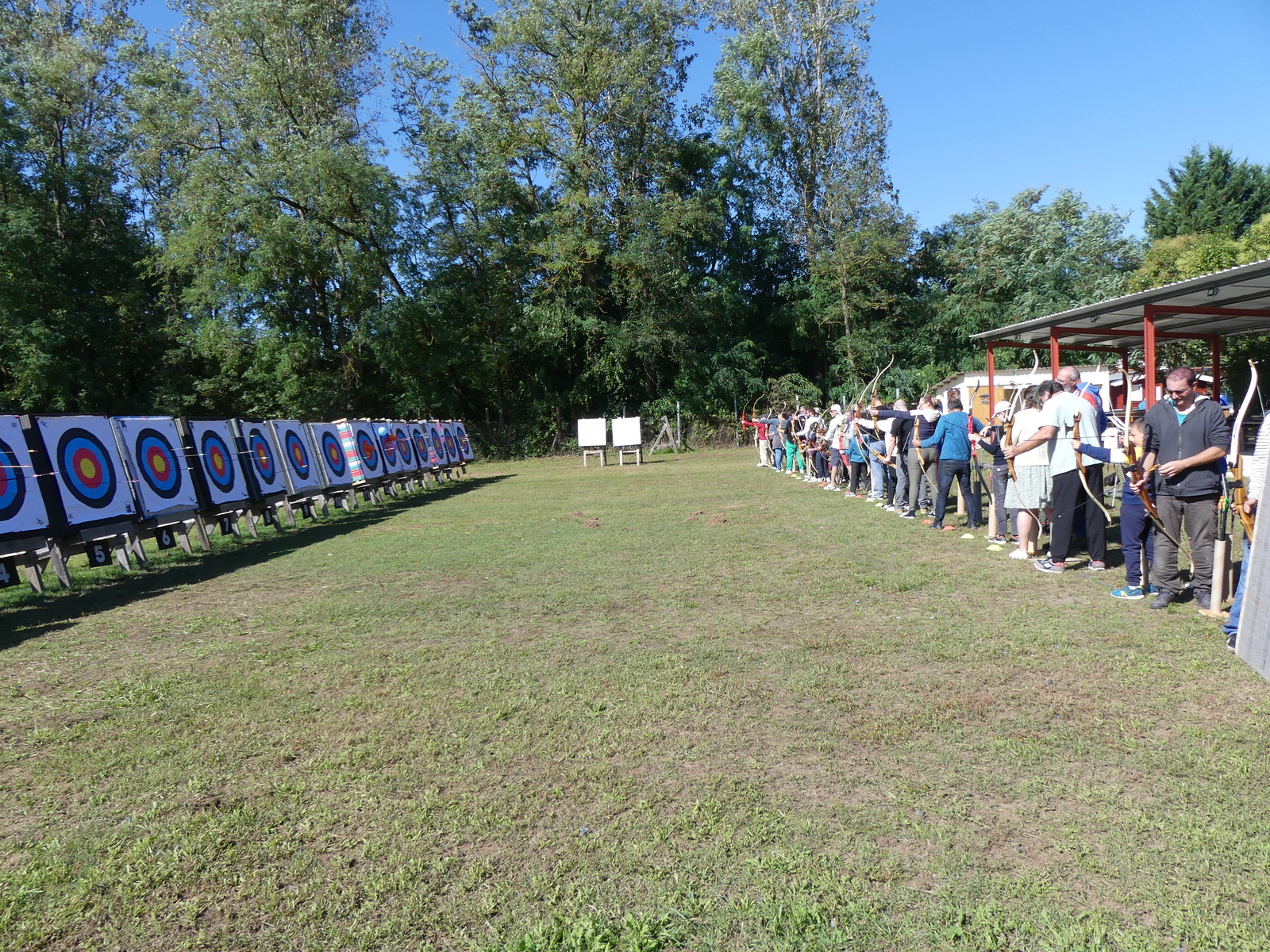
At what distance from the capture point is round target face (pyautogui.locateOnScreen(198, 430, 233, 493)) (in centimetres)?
1141

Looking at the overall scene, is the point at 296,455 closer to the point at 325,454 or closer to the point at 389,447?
the point at 325,454

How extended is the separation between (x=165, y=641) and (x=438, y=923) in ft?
15.4

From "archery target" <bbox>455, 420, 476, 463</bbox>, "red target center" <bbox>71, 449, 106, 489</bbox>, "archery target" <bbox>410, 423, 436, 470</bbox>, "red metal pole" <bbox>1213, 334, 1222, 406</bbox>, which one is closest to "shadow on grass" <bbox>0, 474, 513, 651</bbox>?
"red target center" <bbox>71, 449, 106, 489</bbox>

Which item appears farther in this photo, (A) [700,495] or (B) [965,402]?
(B) [965,402]

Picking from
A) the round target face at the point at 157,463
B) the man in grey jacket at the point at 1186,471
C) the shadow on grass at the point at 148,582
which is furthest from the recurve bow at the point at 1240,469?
the round target face at the point at 157,463

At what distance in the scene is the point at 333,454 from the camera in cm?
1602

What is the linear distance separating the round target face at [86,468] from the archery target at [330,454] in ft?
18.5

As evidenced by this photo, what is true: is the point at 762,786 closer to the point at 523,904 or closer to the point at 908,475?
the point at 523,904

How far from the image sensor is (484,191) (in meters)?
34.5

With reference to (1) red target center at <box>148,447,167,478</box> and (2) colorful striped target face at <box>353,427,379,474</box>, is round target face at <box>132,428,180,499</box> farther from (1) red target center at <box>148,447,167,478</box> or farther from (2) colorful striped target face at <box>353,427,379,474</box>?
(2) colorful striped target face at <box>353,427,379,474</box>

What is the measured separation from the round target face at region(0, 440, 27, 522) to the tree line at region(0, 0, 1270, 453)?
24.0 meters

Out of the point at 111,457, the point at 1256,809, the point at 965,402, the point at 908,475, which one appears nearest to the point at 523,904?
the point at 1256,809

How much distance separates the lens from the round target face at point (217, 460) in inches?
449

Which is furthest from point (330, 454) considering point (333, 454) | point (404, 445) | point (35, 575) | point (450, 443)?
point (450, 443)
